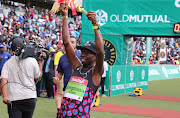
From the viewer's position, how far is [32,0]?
38.0 metres

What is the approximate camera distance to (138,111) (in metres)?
11.2

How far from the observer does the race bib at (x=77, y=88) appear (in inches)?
161

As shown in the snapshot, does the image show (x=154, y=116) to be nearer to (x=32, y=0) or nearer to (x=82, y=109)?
(x=82, y=109)

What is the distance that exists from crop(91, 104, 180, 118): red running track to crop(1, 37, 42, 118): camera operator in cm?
574

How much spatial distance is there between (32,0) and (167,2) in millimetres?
24246

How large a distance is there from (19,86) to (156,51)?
39315 millimetres


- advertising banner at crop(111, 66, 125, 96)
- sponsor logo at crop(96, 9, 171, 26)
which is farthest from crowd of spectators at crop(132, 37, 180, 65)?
advertising banner at crop(111, 66, 125, 96)

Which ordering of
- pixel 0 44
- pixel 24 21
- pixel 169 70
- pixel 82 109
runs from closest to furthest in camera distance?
pixel 82 109
pixel 0 44
pixel 24 21
pixel 169 70

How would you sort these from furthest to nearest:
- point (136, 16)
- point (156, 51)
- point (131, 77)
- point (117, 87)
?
point (156, 51)
point (131, 77)
point (136, 16)
point (117, 87)

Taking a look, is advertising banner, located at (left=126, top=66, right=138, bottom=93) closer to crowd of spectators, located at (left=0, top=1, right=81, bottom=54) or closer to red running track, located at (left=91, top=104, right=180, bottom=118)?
red running track, located at (left=91, top=104, right=180, bottom=118)

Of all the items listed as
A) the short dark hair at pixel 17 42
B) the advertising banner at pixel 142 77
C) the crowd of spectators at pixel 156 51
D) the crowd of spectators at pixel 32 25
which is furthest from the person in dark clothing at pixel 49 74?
the crowd of spectators at pixel 156 51

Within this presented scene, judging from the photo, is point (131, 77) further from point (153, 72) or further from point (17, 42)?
point (17, 42)

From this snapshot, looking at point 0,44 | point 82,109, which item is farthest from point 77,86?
point 0,44

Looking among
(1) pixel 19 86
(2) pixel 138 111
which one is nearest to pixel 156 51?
(2) pixel 138 111
